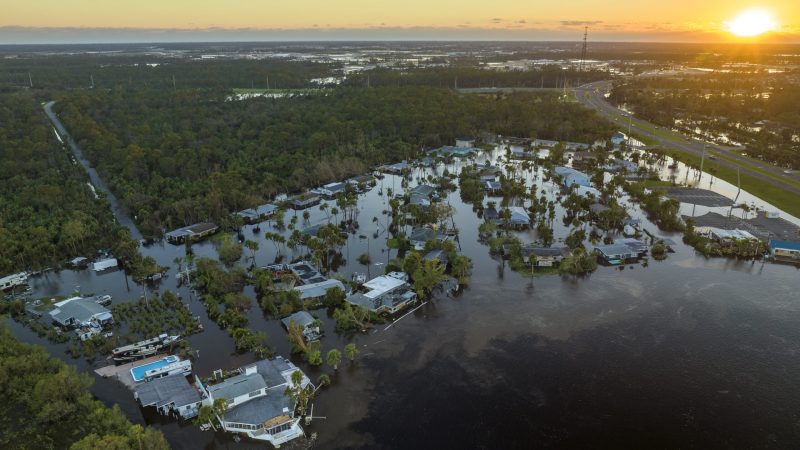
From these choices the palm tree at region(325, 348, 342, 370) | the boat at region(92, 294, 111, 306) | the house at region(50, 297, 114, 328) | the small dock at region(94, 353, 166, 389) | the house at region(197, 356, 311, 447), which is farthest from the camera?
the boat at region(92, 294, 111, 306)

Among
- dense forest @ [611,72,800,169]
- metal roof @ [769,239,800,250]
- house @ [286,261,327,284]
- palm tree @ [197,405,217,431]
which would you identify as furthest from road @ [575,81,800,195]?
palm tree @ [197,405,217,431]

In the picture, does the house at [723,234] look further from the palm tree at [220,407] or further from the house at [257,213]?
the palm tree at [220,407]

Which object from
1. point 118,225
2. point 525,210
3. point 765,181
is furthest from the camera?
point 765,181

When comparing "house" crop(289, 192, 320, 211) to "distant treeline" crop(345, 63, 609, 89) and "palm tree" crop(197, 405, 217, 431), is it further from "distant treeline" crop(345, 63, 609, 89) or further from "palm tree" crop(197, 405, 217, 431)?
"distant treeline" crop(345, 63, 609, 89)

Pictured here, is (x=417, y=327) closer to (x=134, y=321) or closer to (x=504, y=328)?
(x=504, y=328)

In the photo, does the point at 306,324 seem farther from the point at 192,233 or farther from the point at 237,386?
the point at 192,233

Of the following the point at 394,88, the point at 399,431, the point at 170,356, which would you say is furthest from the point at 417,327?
the point at 394,88
